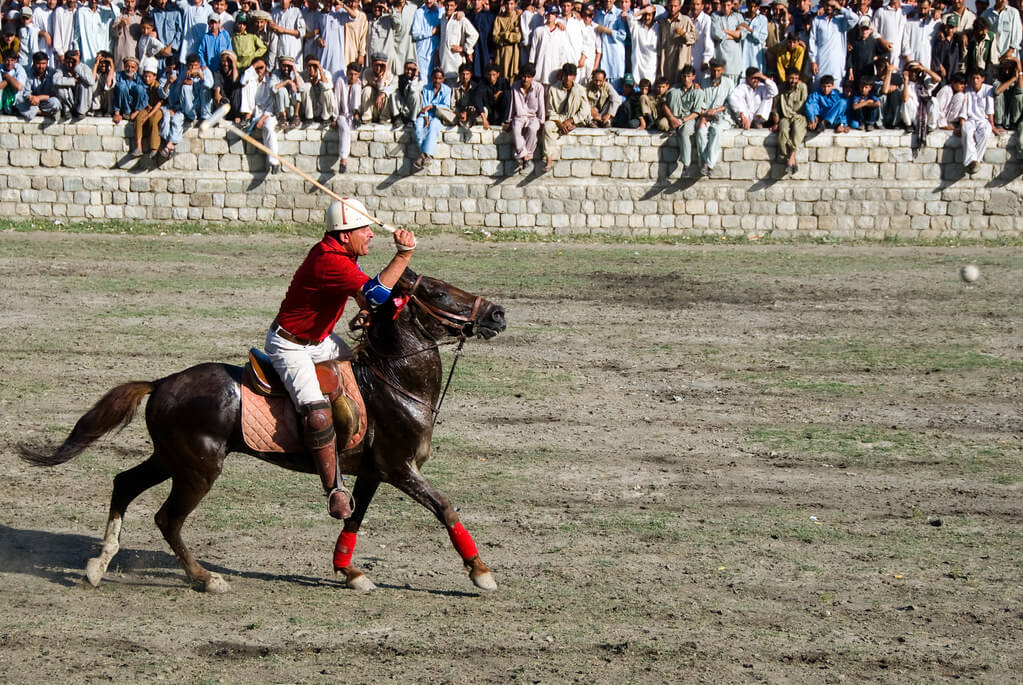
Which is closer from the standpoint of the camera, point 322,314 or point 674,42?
point 322,314

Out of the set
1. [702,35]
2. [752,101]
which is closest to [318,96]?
[702,35]

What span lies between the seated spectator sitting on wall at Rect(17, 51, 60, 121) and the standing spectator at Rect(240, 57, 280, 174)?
3.71 m

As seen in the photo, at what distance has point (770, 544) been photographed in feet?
31.8

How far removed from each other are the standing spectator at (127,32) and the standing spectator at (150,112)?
68 centimetres

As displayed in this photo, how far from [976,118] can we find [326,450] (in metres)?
19.6

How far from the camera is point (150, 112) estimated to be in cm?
2488

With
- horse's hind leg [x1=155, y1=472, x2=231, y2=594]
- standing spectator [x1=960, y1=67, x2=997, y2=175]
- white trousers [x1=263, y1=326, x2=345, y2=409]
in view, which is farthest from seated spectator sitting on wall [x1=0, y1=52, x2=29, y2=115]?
white trousers [x1=263, y1=326, x2=345, y2=409]

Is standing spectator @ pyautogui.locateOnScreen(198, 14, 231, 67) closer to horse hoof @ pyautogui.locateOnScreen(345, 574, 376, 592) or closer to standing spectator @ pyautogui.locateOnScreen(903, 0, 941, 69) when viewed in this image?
standing spectator @ pyautogui.locateOnScreen(903, 0, 941, 69)

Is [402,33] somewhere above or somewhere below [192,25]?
below

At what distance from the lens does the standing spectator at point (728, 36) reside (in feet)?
81.5

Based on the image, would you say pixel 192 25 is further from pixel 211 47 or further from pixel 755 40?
pixel 755 40

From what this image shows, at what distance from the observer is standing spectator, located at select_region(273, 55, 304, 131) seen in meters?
24.8

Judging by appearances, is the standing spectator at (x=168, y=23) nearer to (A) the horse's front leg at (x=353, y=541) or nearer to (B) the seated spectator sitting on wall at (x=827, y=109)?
(B) the seated spectator sitting on wall at (x=827, y=109)

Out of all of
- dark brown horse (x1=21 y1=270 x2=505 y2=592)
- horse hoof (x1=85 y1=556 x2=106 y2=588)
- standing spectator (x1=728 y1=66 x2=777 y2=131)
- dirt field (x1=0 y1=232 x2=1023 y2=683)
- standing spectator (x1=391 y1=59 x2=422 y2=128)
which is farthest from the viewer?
standing spectator (x1=728 y1=66 x2=777 y2=131)
